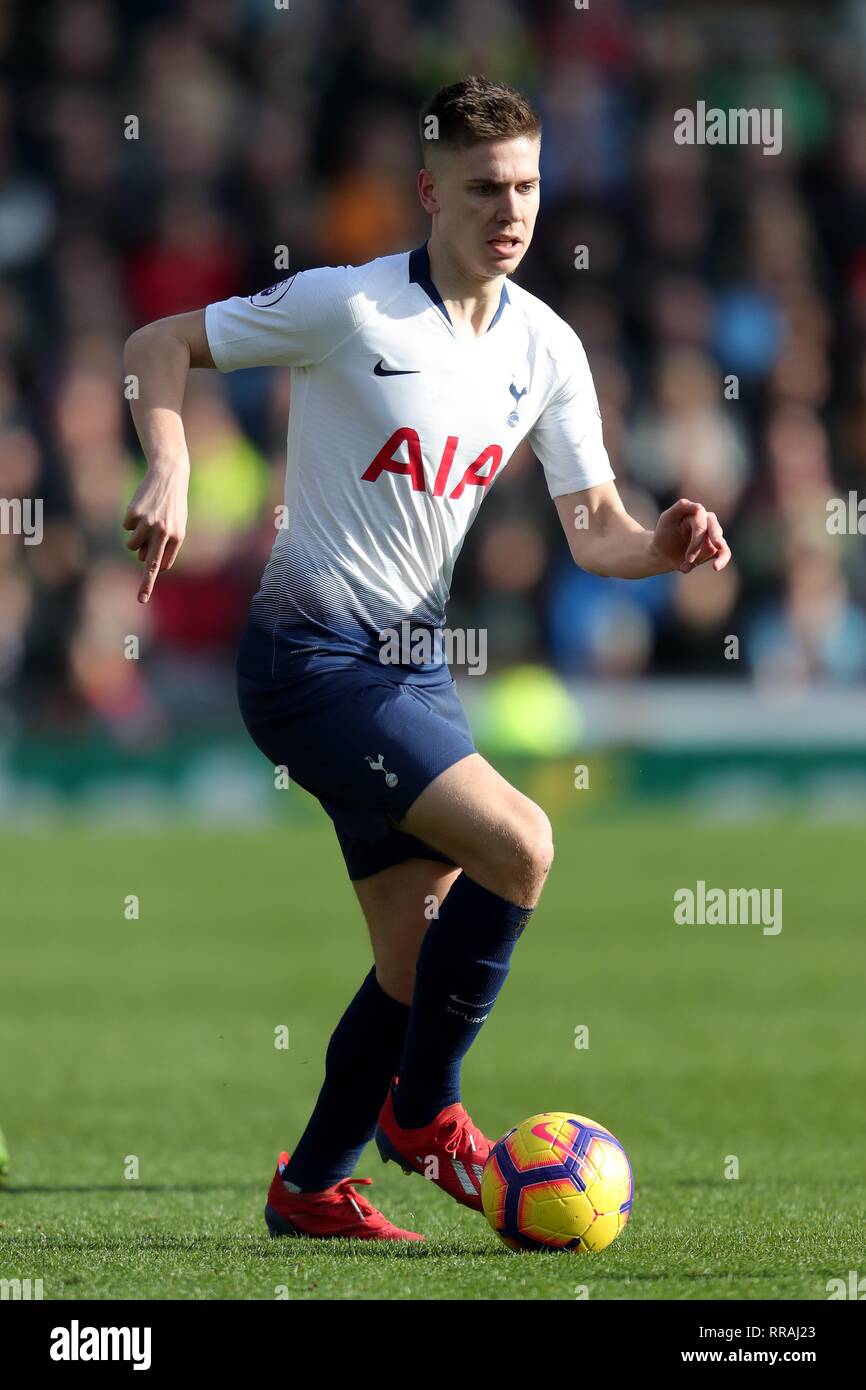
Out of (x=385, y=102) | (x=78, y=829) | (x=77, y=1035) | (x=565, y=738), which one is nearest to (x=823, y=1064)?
(x=77, y=1035)

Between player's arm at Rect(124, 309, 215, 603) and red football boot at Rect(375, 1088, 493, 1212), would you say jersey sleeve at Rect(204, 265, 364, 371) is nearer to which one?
player's arm at Rect(124, 309, 215, 603)

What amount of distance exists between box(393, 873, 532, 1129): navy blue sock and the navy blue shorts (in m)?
0.27

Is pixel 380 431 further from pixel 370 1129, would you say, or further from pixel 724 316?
pixel 724 316

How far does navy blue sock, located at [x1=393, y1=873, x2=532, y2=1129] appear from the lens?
15.4 feet

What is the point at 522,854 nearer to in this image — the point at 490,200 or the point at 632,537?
the point at 632,537

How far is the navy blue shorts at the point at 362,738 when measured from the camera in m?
4.62

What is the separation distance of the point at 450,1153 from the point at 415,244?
13640 mm

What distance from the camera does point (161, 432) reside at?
15.3ft

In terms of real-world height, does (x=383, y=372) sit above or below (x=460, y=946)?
above

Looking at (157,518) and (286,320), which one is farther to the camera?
(286,320)

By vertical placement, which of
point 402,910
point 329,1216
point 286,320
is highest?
point 286,320

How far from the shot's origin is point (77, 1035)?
904cm

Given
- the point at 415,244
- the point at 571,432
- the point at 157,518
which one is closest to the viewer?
the point at 157,518

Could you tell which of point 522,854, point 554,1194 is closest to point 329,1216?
point 554,1194
